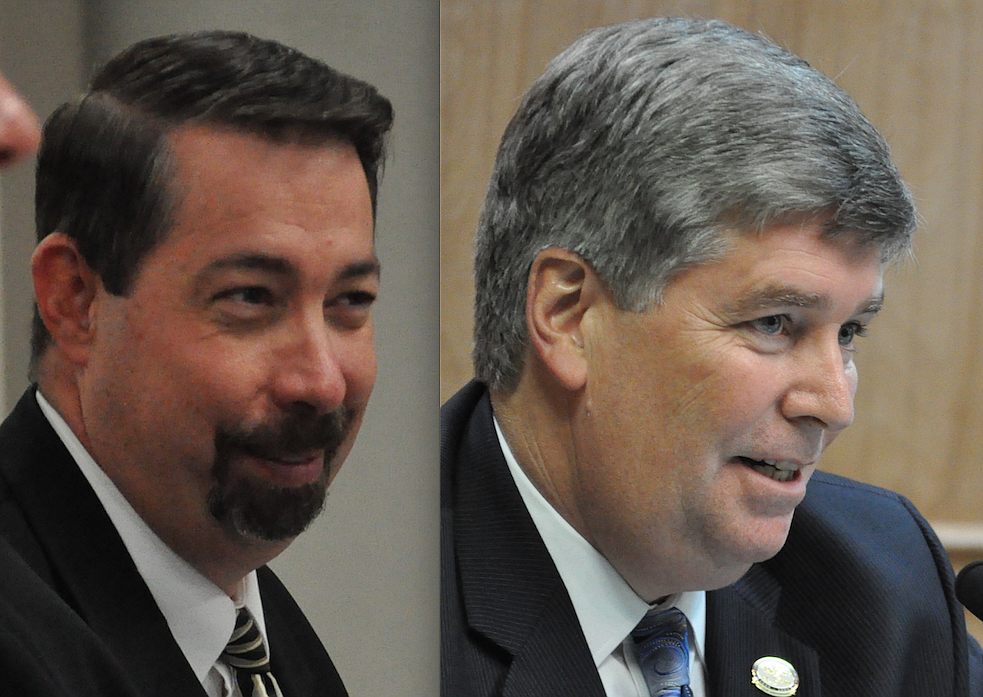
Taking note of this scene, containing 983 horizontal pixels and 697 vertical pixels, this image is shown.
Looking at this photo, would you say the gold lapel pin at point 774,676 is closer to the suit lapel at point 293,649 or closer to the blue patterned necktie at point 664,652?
the blue patterned necktie at point 664,652

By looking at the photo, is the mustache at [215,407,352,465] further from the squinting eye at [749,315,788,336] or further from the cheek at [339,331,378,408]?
the squinting eye at [749,315,788,336]

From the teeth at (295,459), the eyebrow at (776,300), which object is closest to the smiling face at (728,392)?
the eyebrow at (776,300)

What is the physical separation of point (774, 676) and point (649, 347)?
1.29 feet

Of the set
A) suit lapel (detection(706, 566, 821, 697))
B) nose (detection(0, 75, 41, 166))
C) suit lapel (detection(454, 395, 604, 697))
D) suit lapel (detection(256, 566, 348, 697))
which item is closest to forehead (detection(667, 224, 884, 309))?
suit lapel (detection(454, 395, 604, 697))

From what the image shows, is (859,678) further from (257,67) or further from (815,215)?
(257,67)

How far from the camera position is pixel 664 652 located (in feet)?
3.70

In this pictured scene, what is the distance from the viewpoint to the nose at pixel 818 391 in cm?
102

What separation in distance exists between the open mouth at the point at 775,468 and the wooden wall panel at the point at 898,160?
28 cm

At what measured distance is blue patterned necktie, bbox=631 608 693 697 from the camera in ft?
3.62

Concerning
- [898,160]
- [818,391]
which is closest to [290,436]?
[818,391]

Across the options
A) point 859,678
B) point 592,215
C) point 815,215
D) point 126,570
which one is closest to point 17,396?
point 126,570

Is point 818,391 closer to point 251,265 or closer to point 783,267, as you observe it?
point 783,267

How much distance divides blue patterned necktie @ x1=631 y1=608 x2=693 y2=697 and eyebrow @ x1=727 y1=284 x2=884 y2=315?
332mm

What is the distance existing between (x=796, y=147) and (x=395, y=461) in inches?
18.2
